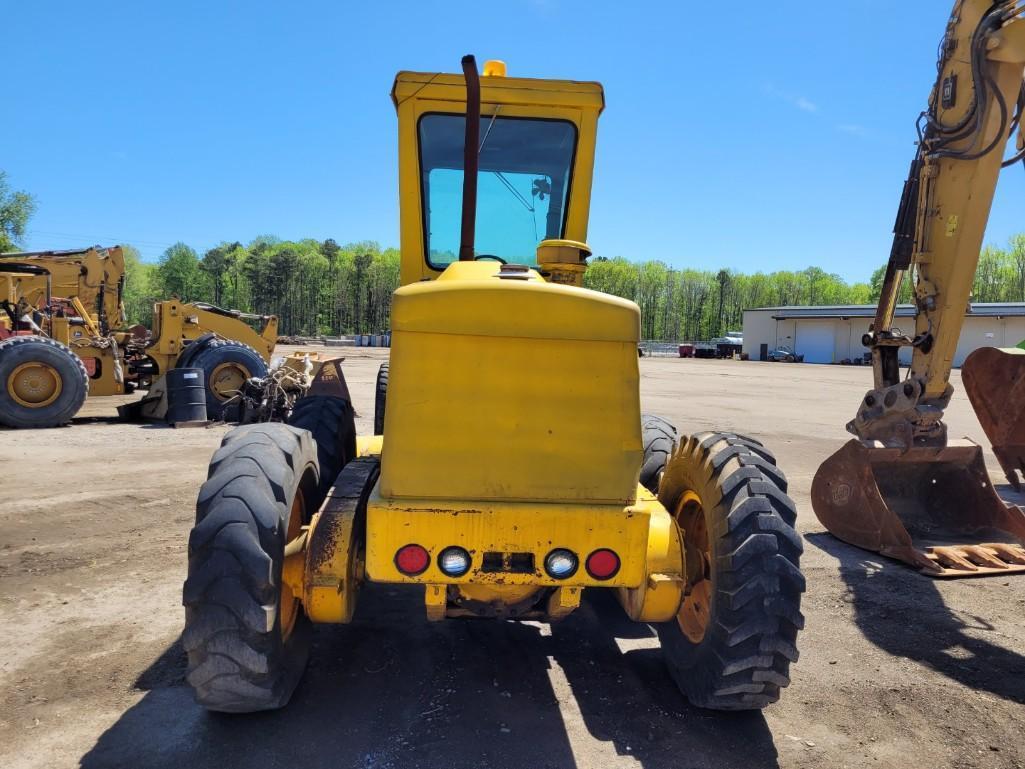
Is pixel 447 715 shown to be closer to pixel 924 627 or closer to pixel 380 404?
pixel 924 627

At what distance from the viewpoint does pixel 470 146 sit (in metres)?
3.14

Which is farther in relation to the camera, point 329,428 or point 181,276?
point 181,276

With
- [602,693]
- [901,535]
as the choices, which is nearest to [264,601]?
[602,693]

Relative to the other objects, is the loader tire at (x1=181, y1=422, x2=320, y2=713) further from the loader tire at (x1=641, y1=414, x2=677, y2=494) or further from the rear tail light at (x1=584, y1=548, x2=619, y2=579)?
the loader tire at (x1=641, y1=414, x2=677, y2=494)

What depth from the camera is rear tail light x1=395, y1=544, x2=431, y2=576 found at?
9.09 feet

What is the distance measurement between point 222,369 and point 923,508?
11260 millimetres

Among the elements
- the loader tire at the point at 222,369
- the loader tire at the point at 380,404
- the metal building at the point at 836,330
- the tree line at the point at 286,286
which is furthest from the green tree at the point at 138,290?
the loader tire at the point at 380,404

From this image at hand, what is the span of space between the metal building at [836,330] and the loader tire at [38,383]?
49613 mm

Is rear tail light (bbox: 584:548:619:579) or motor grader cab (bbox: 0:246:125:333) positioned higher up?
motor grader cab (bbox: 0:246:125:333)

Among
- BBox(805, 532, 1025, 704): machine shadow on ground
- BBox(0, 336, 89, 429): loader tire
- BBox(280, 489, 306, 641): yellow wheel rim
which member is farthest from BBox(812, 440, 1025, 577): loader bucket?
BBox(0, 336, 89, 429): loader tire

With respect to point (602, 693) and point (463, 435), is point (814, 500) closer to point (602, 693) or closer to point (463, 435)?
point (602, 693)

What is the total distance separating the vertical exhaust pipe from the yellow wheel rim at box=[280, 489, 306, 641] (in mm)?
1419

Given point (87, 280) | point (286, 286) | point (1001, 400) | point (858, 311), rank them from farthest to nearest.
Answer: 1. point (286, 286)
2. point (858, 311)
3. point (87, 280)
4. point (1001, 400)

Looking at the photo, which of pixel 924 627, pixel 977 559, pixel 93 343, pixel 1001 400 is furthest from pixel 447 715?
pixel 93 343
